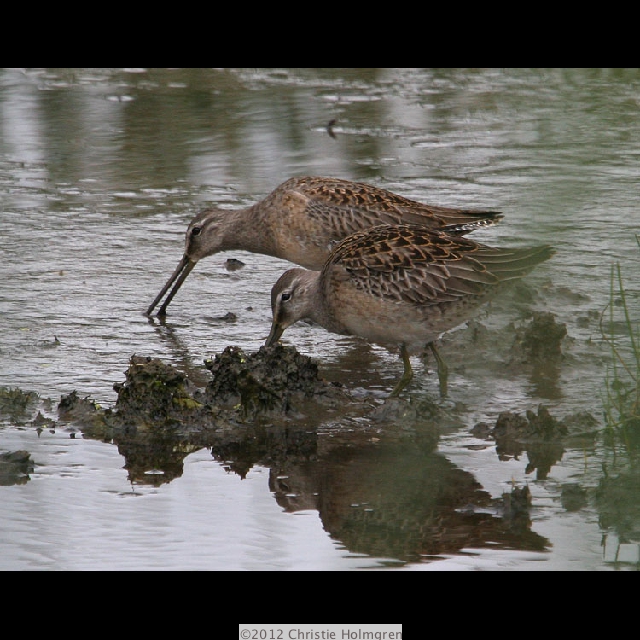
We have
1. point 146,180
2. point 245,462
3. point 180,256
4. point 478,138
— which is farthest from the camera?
point 478,138

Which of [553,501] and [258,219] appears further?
[258,219]

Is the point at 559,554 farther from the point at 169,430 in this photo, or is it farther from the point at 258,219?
the point at 258,219

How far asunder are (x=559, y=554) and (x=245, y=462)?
67.5 inches

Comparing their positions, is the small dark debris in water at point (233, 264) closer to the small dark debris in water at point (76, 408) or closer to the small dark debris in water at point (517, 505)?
the small dark debris in water at point (76, 408)

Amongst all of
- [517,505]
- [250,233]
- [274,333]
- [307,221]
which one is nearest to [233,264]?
[250,233]

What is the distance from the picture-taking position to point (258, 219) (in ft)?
29.0

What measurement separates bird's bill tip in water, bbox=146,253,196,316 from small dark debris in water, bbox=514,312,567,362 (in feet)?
8.30

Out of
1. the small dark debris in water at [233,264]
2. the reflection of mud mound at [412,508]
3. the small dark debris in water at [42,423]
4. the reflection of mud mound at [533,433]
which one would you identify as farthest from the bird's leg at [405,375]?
the small dark debris in water at [233,264]

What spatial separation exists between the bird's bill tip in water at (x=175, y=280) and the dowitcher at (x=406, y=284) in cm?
147

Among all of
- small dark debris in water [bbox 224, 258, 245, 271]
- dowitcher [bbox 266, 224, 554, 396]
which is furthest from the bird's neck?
dowitcher [bbox 266, 224, 554, 396]

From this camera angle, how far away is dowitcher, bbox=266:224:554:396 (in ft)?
22.2

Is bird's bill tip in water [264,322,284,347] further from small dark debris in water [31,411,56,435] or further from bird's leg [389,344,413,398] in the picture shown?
small dark debris in water [31,411,56,435]

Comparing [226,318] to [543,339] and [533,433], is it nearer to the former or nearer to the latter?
[543,339]

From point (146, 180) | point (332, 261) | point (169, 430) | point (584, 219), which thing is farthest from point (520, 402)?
point (146, 180)
